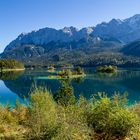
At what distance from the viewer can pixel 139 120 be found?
1719 cm

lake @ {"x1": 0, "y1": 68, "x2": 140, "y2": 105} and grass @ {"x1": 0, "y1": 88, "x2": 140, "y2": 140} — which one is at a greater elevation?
grass @ {"x1": 0, "y1": 88, "x2": 140, "y2": 140}

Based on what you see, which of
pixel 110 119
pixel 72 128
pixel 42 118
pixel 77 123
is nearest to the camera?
pixel 72 128

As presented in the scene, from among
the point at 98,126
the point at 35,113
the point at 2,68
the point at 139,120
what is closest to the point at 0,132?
the point at 35,113

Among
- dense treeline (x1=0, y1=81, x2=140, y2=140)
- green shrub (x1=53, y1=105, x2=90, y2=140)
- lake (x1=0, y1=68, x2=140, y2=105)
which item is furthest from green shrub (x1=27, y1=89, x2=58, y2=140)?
lake (x1=0, y1=68, x2=140, y2=105)

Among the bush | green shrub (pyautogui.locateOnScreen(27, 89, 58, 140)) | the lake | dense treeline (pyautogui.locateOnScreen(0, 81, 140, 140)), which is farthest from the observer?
the lake

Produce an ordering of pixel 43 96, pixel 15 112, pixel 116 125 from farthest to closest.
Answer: pixel 15 112 → pixel 43 96 → pixel 116 125

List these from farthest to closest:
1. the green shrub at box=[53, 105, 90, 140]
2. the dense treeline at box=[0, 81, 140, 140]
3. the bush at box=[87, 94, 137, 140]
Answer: the bush at box=[87, 94, 137, 140] < the dense treeline at box=[0, 81, 140, 140] < the green shrub at box=[53, 105, 90, 140]

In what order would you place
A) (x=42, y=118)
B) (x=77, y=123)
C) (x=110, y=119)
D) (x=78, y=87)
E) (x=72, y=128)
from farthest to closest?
(x=78, y=87) → (x=110, y=119) → (x=42, y=118) → (x=77, y=123) → (x=72, y=128)

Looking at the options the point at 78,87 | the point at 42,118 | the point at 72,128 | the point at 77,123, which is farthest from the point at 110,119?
the point at 78,87

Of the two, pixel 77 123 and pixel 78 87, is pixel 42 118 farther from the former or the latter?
pixel 78 87

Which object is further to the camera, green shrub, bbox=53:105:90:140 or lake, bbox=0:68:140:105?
lake, bbox=0:68:140:105

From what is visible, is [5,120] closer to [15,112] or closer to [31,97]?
[31,97]

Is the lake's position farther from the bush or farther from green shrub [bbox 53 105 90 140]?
green shrub [bbox 53 105 90 140]

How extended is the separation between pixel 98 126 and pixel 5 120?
226 inches
